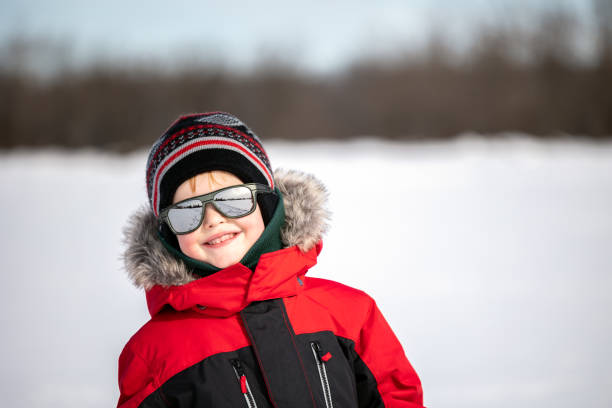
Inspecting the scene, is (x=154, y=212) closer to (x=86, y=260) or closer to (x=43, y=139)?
(x=86, y=260)

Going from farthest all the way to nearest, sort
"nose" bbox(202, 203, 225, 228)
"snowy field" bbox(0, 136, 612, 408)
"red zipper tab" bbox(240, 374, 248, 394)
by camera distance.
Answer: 1. "snowy field" bbox(0, 136, 612, 408)
2. "nose" bbox(202, 203, 225, 228)
3. "red zipper tab" bbox(240, 374, 248, 394)

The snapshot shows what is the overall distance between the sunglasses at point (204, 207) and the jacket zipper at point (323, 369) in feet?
1.26

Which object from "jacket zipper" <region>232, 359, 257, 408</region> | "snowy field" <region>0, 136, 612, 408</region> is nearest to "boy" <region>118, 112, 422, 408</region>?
"jacket zipper" <region>232, 359, 257, 408</region>

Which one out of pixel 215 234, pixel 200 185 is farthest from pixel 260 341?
pixel 200 185

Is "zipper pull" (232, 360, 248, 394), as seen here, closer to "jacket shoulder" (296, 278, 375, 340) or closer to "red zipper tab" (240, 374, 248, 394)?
"red zipper tab" (240, 374, 248, 394)

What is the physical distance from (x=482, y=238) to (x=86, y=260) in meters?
3.53

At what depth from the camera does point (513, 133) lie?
11492 mm

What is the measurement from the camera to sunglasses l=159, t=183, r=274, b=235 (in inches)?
50.4

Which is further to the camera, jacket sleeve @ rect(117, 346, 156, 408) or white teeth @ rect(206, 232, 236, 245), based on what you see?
white teeth @ rect(206, 232, 236, 245)

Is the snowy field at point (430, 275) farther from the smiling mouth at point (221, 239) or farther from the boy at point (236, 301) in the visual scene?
the smiling mouth at point (221, 239)

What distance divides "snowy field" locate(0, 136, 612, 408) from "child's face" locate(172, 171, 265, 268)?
134 centimetres

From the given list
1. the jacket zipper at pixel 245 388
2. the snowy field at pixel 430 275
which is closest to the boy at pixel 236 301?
the jacket zipper at pixel 245 388

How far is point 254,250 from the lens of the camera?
1314 millimetres

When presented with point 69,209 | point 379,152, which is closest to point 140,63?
point 379,152
